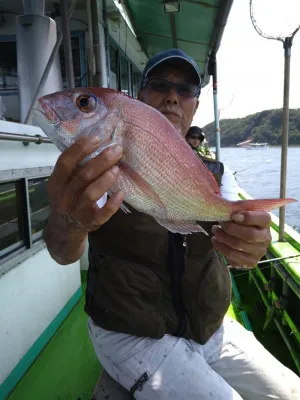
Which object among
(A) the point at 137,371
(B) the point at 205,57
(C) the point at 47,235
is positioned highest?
(B) the point at 205,57

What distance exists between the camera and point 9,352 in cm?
286

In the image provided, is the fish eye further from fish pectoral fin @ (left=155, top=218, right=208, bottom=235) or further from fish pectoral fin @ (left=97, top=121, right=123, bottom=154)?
fish pectoral fin @ (left=155, top=218, right=208, bottom=235)

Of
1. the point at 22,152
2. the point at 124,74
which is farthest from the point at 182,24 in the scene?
the point at 22,152

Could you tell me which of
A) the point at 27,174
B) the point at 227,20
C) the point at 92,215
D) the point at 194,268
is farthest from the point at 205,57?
the point at 92,215

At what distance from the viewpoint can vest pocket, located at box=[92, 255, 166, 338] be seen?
81.0 inches

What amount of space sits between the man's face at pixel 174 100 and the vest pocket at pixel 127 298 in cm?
101

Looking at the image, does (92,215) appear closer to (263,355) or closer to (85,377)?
(263,355)

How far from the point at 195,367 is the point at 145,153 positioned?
4.36 ft

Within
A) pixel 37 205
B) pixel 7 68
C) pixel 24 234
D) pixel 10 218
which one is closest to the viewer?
pixel 10 218

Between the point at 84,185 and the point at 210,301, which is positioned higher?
the point at 84,185

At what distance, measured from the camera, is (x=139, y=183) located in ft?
4.87

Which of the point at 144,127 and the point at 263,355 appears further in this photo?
the point at 263,355

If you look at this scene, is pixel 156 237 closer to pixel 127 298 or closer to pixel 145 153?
pixel 127 298

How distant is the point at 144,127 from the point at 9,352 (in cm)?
243
